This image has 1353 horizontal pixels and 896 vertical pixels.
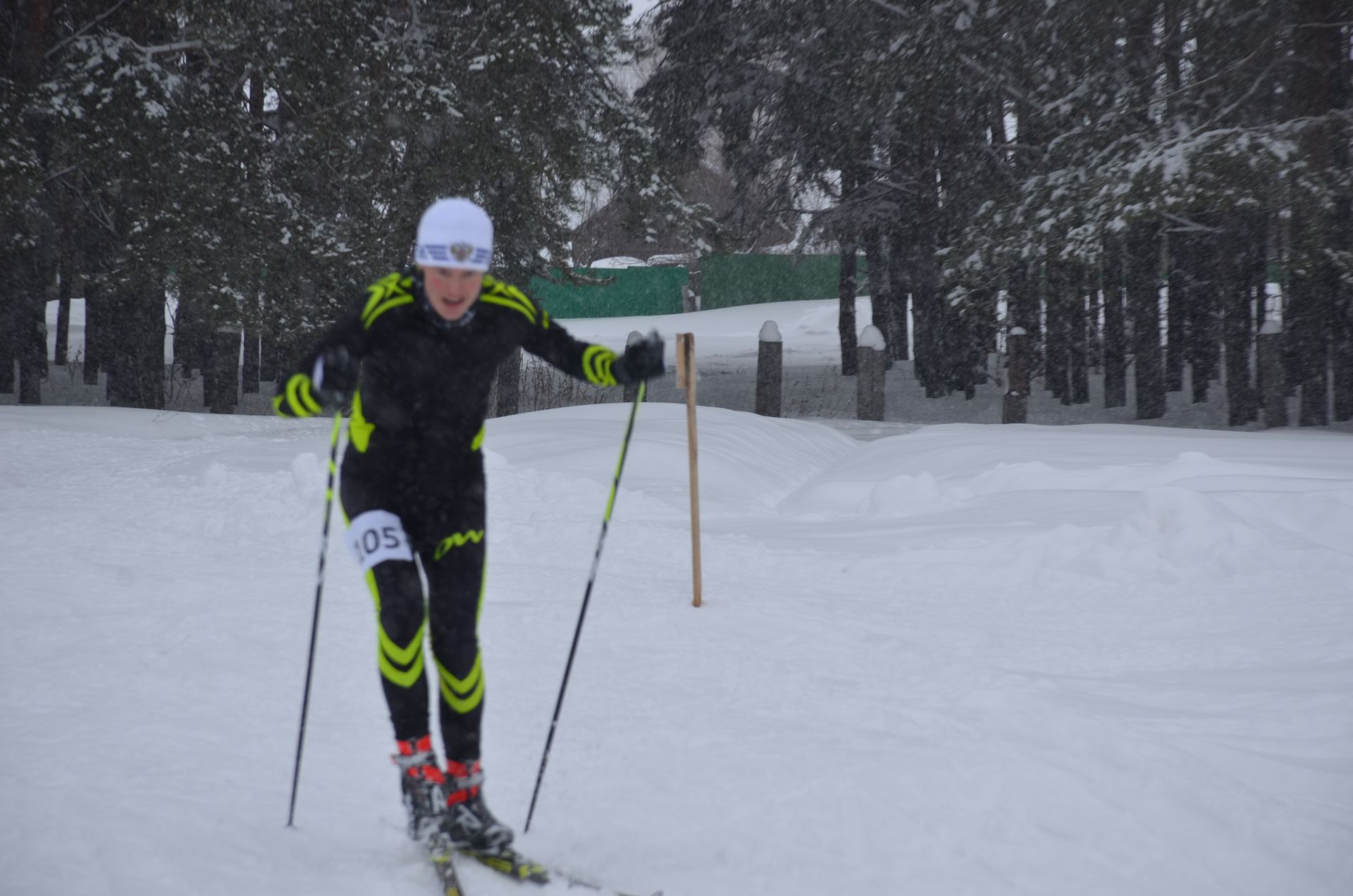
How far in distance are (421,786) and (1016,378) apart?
13075 millimetres

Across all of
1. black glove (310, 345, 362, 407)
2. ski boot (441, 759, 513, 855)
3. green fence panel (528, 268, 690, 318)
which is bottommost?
ski boot (441, 759, 513, 855)

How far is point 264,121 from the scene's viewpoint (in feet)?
49.5

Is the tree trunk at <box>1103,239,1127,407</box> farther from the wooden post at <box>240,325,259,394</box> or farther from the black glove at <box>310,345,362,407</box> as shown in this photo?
the black glove at <box>310,345,362,407</box>

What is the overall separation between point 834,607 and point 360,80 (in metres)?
10.0

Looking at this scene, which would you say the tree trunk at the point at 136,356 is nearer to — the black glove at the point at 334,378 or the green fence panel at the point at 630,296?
the black glove at the point at 334,378

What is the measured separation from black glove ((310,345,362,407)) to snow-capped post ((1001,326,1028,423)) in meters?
12.8

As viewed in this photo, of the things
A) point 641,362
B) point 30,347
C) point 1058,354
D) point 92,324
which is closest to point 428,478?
point 641,362

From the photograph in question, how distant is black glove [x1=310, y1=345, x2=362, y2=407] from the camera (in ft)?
10.6

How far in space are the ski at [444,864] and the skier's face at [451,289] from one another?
1.58 meters

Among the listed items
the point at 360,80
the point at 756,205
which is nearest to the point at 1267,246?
the point at 756,205

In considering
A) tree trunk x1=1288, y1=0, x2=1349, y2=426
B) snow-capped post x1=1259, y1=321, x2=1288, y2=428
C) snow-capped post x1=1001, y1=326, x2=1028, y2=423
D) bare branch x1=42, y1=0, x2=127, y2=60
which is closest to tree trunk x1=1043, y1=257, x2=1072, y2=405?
snow-capped post x1=1001, y1=326, x2=1028, y2=423

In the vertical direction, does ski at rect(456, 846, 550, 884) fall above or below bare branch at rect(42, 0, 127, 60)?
below

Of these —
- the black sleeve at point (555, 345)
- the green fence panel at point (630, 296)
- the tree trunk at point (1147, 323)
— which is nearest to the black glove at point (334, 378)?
the black sleeve at point (555, 345)

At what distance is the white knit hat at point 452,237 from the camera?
132 inches
